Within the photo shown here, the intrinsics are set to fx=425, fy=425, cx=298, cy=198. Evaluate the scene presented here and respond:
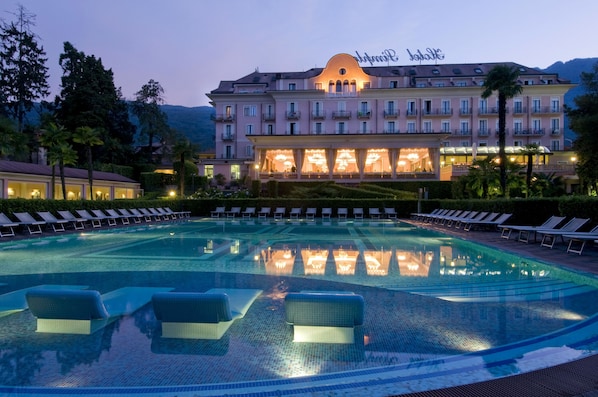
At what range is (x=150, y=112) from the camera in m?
59.4

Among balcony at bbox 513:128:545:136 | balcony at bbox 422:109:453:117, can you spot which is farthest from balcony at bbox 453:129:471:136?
balcony at bbox 513:128:545:136

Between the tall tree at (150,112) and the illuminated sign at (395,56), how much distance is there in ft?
93.5

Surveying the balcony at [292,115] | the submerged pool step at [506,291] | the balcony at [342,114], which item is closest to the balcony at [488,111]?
the balcony at [342,114]

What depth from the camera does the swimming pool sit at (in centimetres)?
322

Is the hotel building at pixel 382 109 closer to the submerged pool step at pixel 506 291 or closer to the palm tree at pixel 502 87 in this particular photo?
the palm tree at pixel 502 87

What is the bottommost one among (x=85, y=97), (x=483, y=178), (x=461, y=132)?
(x=483, y=178)

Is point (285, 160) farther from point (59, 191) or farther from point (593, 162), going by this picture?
point (593, 162)

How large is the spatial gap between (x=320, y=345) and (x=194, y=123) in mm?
166369

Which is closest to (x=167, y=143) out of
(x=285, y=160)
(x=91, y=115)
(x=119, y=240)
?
(x=91, y=115)

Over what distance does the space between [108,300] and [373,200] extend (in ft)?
77.3

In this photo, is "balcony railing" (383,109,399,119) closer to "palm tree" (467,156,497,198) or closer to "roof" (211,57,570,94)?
"roof" (211,57,570,94)

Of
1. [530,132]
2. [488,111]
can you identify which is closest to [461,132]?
[488,111]

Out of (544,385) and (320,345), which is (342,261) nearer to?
(320,345)

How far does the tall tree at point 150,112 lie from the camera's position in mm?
59281
